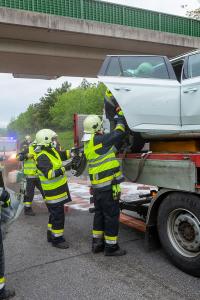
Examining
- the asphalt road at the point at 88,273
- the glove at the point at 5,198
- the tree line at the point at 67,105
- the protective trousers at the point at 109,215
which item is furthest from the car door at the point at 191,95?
the tree line at the point at 67,105

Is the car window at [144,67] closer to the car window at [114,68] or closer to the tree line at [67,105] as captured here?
the car window at [114,68]

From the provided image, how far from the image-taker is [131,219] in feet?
16.6

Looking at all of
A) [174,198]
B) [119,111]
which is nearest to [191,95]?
[119,111]

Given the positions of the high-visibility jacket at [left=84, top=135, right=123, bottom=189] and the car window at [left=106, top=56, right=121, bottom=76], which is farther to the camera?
the car window at [left=106, top=56, right=121, bottom=76]

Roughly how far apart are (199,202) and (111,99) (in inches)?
71.1

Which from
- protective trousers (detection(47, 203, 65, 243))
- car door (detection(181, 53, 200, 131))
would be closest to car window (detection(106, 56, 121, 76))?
car door (detection(181, 53, 200, 131))

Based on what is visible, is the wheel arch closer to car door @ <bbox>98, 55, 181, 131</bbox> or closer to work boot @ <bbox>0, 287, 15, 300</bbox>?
car door @ <bbox>98, 55, 181, 131</bbox>

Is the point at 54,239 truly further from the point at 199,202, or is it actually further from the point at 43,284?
the point at 199,202

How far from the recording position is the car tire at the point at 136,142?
479 cm

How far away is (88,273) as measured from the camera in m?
3.84

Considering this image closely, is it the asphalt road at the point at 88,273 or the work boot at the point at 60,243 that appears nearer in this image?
the asphalt road at the point at 88,273

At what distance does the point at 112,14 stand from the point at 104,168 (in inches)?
432

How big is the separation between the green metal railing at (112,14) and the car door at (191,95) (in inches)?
368

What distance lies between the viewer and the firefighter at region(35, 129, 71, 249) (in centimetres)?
479
